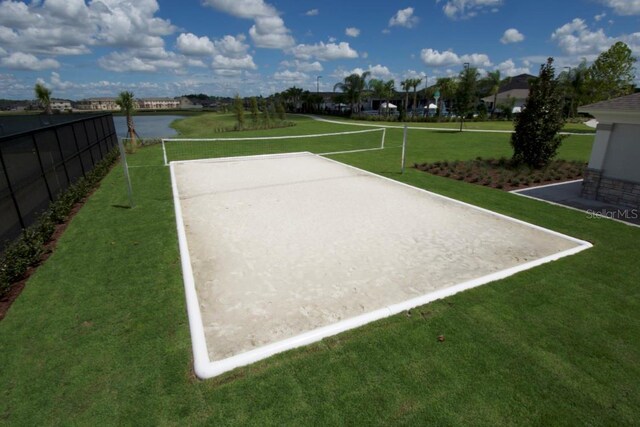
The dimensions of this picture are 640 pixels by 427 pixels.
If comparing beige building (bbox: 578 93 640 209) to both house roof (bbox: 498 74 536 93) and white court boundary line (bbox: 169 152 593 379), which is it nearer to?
white court boundary line (bbox: 169 152 593 379)

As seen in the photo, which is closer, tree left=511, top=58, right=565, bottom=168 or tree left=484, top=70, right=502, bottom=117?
tree left=511, top=58, right=565, bottom=168

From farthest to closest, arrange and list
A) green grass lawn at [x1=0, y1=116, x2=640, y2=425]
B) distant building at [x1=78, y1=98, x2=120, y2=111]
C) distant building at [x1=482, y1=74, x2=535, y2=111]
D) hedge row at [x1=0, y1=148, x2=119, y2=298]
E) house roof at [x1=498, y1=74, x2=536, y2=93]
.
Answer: distant building at [x1=78, y1=98, x2=120, y2=111], house roof at [x1=498, y1=74, x2=536, y2=93], distant building at [x1=482, y1=74, x2=535, y2=111], hedge row at [x1=0, y1=148, x2=119, y2=298], green grass lawn at [x1=0, y1=116, x2=640, y2=425]

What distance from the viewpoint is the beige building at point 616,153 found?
9547mm

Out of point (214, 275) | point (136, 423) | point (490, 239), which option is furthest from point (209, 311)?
point (490, 239)

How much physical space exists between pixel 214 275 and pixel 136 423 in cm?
300

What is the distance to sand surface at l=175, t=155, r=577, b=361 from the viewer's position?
16.7ft

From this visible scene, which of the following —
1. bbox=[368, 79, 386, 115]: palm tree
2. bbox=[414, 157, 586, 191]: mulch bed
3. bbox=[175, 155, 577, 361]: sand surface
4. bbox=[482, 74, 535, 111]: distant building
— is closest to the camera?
bbox=[175, 155, 577, 361]: sand surface

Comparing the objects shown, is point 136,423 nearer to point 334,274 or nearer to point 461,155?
point 334,274

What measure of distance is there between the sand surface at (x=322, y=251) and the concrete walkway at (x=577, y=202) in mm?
2941

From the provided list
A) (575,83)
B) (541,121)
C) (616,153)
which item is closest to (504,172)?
(541,121)

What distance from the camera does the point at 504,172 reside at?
1415 cm

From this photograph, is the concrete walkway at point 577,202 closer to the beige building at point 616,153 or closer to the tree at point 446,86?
the beige building at point 616,153

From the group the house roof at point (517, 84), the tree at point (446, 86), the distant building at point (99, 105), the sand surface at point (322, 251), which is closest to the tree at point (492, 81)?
the tree at point (446, 86)

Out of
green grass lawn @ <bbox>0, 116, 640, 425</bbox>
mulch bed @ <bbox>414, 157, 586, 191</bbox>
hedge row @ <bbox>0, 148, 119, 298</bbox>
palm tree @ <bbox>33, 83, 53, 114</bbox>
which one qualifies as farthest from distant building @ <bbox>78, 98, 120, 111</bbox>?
green grass lawn @ <bbox>0, 116, 640, 425</bbox>
